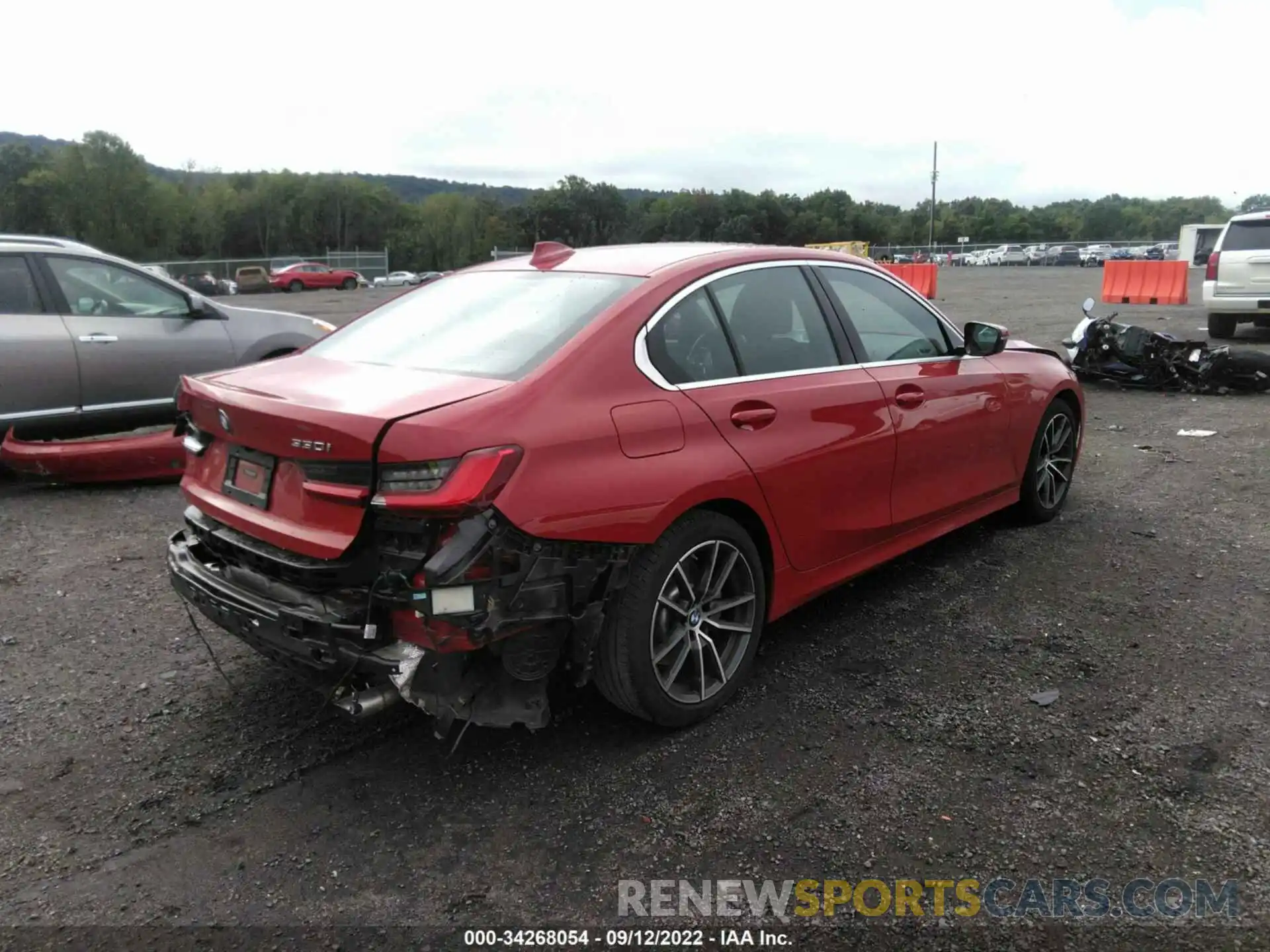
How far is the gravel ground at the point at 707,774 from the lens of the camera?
2598 millimetres

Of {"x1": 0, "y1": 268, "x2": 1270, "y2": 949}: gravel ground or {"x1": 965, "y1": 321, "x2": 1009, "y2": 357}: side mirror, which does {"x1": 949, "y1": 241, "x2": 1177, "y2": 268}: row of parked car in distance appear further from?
{"x1": 0, "y1": 268, "x2": 1270, "y2": 949}: gravel ground

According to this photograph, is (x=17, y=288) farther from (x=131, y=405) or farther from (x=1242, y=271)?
(x=1242, y=271)

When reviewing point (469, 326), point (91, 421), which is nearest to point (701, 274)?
point (469, 326)

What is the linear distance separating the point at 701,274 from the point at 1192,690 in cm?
245

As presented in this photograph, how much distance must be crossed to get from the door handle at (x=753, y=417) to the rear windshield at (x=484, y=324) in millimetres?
607

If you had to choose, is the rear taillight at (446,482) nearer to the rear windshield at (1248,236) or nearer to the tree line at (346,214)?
the rear windshield at (1248,236)

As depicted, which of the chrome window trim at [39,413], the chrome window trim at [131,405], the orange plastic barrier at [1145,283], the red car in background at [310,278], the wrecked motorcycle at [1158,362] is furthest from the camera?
the red car in background at [310,278]

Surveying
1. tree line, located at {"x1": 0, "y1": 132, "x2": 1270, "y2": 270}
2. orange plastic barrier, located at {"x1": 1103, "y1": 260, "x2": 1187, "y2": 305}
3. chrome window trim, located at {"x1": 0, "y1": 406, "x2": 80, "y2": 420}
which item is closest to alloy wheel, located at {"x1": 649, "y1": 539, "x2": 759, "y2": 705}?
chrome window trim, located at {"x1": 0, "y1": 406, "x2": 80, "y2": 420}

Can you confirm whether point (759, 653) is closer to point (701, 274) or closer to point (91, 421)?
point (701, 274)

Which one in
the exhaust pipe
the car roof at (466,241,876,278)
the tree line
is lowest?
the exhaust pipe

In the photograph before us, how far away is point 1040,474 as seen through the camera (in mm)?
5516

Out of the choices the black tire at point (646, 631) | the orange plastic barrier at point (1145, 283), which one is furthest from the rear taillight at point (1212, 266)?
the black tire at point (646, 631)

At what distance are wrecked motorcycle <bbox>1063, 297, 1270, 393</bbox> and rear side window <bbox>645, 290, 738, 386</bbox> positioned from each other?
7.32 metres

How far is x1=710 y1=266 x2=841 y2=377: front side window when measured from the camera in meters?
3.68
